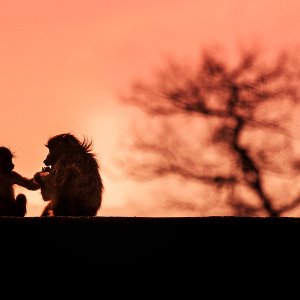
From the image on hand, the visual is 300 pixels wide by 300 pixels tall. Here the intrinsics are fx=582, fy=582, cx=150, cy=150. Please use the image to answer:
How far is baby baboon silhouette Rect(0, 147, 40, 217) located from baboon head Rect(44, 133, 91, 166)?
0.60 meters

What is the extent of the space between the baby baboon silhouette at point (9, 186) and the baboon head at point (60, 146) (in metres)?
0.60

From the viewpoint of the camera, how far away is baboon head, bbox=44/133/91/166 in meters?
7.02

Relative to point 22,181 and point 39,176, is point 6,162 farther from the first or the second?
point 39,176

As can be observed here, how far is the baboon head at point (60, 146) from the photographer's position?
702cm

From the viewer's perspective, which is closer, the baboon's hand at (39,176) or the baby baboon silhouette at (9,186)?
the baby baboon silhouette at (9,186)

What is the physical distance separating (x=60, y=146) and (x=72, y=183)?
0.64m
